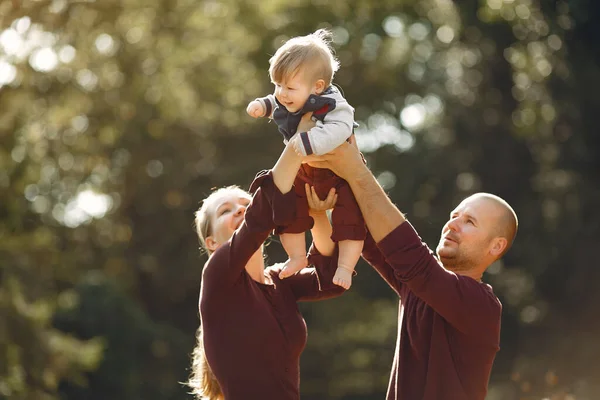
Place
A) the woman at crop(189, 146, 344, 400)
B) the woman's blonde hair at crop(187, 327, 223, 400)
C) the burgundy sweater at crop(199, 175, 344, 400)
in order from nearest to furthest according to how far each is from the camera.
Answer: the woman at crop(189, 146, 344, 400)
the burgundy sweater at crop(199, 175, 344, 400)
the woman's blonde hair at crop(187, 327, 223, 400)

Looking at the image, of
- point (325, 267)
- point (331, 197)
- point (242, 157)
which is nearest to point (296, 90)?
point (331, 197)

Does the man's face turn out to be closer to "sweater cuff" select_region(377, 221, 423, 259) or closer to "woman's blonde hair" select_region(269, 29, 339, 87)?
"sweater cuff" select_region(377, 221, 423, 259)

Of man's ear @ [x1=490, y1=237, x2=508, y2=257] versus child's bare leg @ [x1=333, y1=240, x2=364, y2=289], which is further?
man's ear @ [x1=490, y1=237, x2=508, y2=257]

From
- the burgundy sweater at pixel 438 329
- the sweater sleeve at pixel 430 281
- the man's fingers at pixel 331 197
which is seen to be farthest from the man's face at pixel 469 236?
the man's fingers at pixel 331 197

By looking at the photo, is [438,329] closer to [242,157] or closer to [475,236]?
[475,236]

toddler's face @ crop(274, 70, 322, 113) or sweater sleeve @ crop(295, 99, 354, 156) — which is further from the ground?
toddler's face @ crop(274, 70, 322, 113)

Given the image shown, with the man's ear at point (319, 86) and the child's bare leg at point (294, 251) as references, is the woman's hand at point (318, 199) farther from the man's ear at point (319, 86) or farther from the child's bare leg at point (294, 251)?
the man's ear at point (319, 86)

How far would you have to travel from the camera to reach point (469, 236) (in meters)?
4.29

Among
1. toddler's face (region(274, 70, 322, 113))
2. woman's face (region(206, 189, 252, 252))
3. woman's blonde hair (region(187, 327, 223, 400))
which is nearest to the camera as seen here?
toddler's face (region(274, 70, 322, 113))

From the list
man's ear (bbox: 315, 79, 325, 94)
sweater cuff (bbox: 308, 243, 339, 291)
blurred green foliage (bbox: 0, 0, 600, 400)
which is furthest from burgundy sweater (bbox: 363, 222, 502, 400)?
blurred green foliage (bbox: 0, 0, 600, 400)

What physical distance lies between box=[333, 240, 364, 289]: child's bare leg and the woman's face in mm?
688

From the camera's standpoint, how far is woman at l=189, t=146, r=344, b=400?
13.2ft

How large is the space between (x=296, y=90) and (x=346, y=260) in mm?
699

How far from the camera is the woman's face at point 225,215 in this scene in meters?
4.56
